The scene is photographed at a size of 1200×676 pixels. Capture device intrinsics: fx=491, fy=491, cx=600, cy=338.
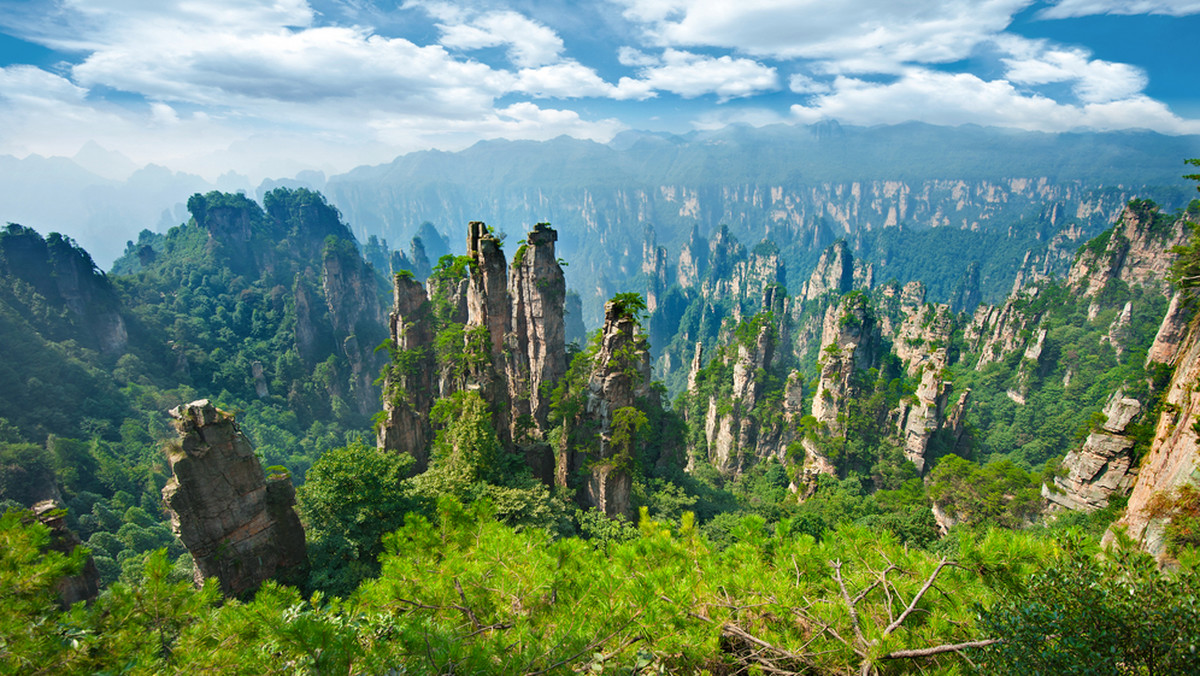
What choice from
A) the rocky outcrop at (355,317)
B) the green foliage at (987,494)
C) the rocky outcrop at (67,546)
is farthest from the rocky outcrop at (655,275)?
the rocky outcrop at (67,546)

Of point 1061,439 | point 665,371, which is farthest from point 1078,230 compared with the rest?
point 1061,439

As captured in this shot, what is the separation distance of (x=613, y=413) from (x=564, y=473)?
12.5ft

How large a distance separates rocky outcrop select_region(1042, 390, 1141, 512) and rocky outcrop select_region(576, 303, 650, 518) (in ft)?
62.0

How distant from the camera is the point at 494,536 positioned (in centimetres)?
777

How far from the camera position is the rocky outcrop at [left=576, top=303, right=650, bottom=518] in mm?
19328

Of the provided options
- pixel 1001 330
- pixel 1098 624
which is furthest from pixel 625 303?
pixel 1001 330

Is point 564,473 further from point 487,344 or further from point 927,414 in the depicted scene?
point 927,414

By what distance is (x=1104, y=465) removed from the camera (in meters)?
20.0

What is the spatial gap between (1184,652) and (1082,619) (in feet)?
1.79

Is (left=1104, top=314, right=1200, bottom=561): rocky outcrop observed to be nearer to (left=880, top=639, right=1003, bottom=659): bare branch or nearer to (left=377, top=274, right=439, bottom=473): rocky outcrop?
(left=880, top=639, right=1003, bottom=659): bare branch

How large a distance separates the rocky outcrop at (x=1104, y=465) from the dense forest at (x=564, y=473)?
10cm

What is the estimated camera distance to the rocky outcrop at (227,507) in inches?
481

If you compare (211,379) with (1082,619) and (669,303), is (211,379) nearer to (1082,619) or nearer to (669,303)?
(1082,619)

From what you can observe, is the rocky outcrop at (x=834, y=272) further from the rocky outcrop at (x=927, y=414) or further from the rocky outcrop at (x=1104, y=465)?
the rocky outcrop at (x=1104, y=465)
